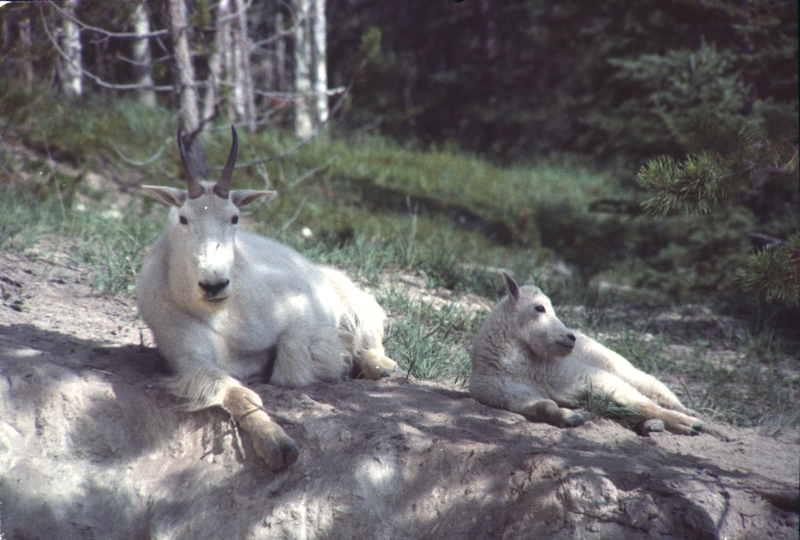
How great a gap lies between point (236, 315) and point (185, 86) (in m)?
3.40

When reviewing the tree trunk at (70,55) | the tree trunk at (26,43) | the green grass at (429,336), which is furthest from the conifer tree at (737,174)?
the tree trunk at (26,43)

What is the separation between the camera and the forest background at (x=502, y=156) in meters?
5.93

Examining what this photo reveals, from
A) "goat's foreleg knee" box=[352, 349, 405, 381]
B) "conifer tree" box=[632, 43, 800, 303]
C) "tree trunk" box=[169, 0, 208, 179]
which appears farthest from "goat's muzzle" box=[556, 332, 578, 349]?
"tree trunk" box=[169, 0, 208, 179]

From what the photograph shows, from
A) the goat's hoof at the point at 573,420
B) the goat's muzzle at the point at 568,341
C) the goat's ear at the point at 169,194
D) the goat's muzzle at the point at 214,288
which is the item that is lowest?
the goat's hoof at the point at 573,420

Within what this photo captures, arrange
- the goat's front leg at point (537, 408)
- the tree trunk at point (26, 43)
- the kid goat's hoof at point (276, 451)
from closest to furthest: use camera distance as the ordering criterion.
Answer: the kid goat's hoof at point (276, 451), the goat's front leg at point (537, 408), the tree trunk at point (26, 43)

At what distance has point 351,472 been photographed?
10.9 ft

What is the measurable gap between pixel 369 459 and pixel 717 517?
1.55 metres

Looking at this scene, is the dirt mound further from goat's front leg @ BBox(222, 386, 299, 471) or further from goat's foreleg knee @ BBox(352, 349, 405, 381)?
goat's foreleg knee @ BBox(352, 349, 405, 381)

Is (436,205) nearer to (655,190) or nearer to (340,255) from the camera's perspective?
(340,255)

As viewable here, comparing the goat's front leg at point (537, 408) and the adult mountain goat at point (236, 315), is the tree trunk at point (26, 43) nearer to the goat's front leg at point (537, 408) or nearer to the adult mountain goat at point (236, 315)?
the adult mountain goat at point (236, 315)

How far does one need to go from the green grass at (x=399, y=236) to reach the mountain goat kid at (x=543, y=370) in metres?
Result: 0.68

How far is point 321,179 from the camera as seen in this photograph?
10969 millimetres

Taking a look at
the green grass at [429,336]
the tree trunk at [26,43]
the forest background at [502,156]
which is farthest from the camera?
the tree trunk at [26,43]

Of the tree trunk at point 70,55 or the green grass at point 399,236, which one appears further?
the tree trunk at point 70,55
